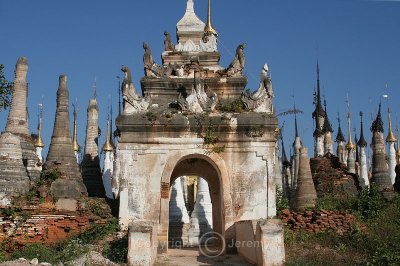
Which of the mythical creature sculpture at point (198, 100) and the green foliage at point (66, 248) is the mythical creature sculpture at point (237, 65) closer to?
the mythical creature sculpture at point (198, 100)

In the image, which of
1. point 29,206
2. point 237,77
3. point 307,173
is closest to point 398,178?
point 307,173

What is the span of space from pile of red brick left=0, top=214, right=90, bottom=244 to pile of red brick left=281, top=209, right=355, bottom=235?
221 inches

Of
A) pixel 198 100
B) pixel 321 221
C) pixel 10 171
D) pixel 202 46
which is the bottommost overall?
pixel 321 221

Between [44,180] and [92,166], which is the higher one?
[92,166]

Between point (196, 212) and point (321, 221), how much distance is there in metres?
8.13

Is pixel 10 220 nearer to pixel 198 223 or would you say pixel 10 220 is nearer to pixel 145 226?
pixel 145 226

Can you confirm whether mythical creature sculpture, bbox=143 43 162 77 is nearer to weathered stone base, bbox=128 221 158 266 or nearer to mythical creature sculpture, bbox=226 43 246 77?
mythical creature sculpture, bbox=226 43 246 77

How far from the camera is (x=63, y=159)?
1541 cm

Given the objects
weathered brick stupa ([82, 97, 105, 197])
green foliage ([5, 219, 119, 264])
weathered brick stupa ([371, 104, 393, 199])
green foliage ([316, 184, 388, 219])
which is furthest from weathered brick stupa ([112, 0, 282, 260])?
weathered brick stupa ([371, 104, 393, 199])

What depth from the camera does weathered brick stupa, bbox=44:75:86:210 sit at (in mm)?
14453

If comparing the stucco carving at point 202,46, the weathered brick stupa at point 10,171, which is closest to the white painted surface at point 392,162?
the stucco carving at point 202,46

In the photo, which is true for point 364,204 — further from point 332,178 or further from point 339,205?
point 332,178

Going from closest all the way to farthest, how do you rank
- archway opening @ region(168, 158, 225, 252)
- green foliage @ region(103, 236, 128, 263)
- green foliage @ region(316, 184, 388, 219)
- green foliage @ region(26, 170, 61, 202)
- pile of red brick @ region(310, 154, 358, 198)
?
green foliage @ region(103, 236, 128, 263) → green foliage @ region(26, 170, 61, 202) → green foliage @ region(316, 184, 388, 219) → archway opening @ region(168, 158, 225, 252) → pile of red brick @ region(310, 154, 358, 198)

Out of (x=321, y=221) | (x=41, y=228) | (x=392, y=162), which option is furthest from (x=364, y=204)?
(x=392, y=162)
